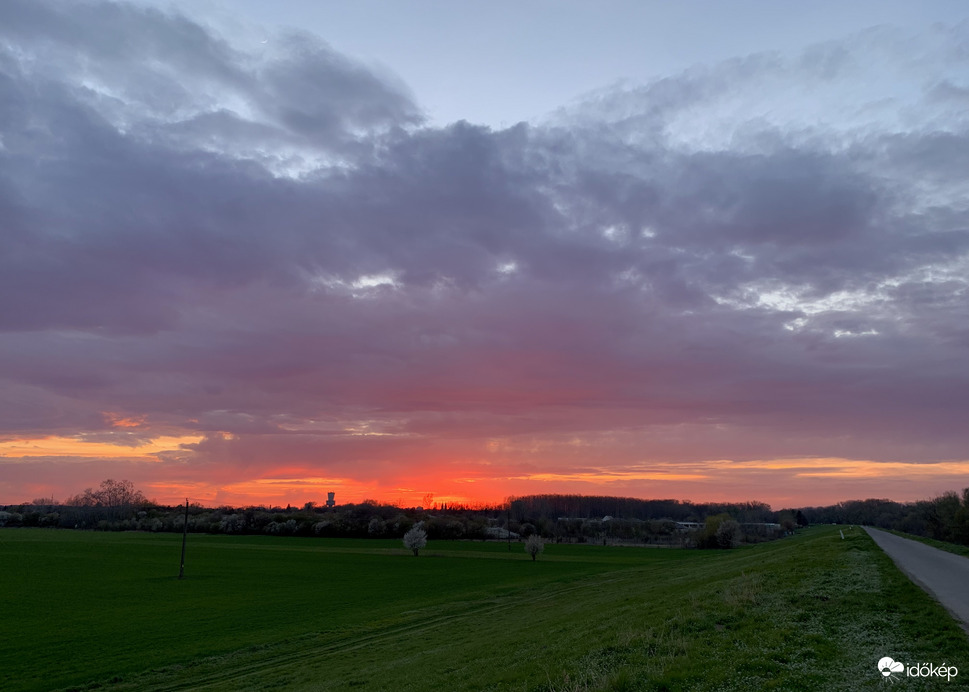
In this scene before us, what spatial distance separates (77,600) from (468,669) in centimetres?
5078

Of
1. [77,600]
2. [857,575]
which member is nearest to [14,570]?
[77,600]

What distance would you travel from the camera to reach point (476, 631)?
32.5 meters

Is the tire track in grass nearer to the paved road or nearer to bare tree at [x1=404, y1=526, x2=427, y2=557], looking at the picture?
the paved road

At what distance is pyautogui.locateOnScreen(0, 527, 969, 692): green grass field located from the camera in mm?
13867

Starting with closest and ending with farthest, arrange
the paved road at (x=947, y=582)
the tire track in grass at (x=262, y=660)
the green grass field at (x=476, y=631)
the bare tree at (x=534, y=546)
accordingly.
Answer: the green grass field at (x=476, y=631) < the paved road at (x=947, y=582) < the tire track in grass at (x=262, y=660) < the bare tree at (x=534, y=546)

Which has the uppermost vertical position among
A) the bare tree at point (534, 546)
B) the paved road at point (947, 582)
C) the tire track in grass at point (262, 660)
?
the paved road at point (947, 582)

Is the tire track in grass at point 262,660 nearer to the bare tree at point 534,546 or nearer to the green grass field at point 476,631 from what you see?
the green grass field at point 476,631

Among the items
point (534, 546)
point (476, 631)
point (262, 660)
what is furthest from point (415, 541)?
point (476, 631)

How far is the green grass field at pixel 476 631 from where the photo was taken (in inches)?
546

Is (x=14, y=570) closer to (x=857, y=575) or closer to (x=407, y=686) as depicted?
(x=407, y=686)

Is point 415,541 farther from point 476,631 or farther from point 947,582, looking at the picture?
point 947,582

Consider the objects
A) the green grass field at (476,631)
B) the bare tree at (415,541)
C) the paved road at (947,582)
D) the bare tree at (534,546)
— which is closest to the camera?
the green grass field at (476,631)

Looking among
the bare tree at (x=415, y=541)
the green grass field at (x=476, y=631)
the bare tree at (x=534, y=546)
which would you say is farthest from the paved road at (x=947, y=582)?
the bare tree at (x=415, y=541)

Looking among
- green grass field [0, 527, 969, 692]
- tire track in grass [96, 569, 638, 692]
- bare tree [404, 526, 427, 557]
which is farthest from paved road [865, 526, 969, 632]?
bare tree [404, 526, 427, 557]
